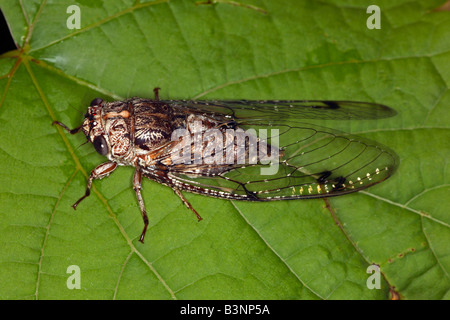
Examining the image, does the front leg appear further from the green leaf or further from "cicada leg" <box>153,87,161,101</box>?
"cicada leg" <box>153,87,161,101</box>

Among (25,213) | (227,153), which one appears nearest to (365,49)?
(227,153)

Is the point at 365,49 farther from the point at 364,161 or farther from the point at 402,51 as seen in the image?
the point at 364,161

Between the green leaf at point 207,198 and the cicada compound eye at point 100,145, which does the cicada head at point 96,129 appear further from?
the green leaf at point 207,198

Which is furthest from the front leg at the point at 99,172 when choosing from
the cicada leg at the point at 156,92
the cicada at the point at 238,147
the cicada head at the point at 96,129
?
the cicada leg at the point at 156,92

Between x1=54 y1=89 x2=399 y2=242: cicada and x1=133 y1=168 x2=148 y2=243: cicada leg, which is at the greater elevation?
x1=54 y1=89 x2=399 y2=242: cicada

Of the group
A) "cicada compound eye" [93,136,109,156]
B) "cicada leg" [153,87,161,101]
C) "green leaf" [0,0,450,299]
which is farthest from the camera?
"cicada leg" [153,87,161,101]

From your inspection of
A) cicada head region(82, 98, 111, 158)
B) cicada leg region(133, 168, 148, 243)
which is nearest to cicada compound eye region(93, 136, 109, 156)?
cicada head region(82, 98, 111, 158)

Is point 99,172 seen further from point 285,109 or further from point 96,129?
point 285,109
